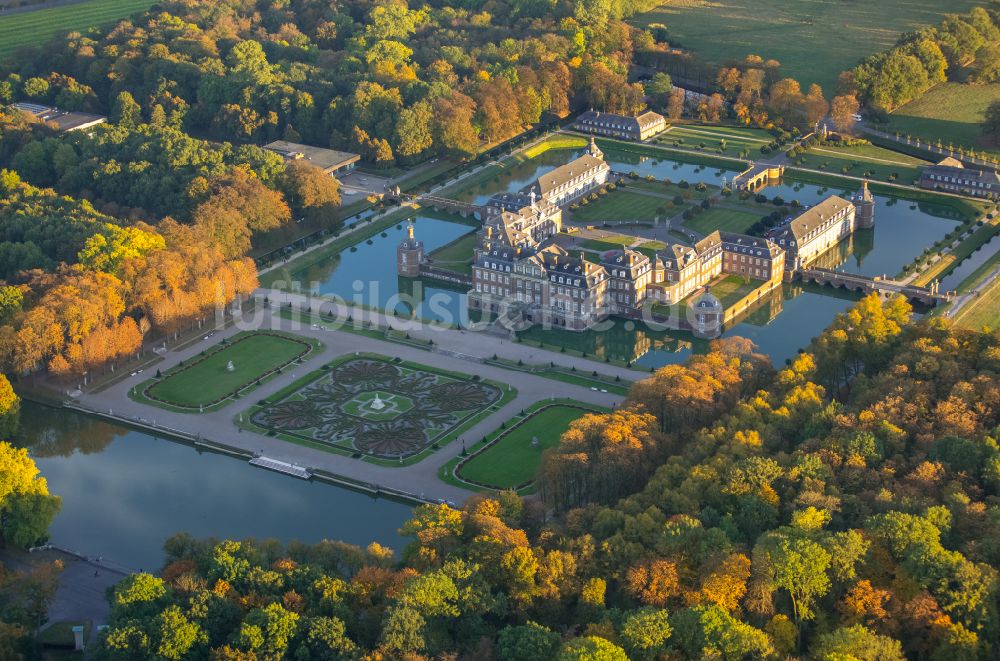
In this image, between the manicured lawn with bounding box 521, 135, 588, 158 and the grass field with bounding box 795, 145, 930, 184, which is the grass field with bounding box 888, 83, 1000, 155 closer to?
the grass field with bounding box 795, 145, 930, 184

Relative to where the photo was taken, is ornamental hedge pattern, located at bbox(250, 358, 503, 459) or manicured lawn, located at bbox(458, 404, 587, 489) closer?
manicured lawn, located at bbox(458, 404, 587, 489)

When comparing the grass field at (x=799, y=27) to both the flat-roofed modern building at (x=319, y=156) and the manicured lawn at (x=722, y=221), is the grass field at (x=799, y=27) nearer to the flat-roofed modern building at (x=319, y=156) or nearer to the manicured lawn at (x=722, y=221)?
the manicured lawn at (x=722, y=221)

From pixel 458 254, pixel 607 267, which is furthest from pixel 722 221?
pixel 458 254

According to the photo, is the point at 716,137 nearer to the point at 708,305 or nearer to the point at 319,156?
the point at 319,156

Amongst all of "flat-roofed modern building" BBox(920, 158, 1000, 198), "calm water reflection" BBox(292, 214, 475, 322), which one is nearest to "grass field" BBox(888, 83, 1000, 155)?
"flat-roofed modern building" BBox(920, 158, 1000, 198)

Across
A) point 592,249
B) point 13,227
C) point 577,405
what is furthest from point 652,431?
point 13,227

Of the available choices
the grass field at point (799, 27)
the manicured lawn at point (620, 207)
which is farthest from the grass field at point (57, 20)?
the manicured lawn at point (620, 207)

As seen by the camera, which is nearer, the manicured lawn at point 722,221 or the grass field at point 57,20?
the manicured lawn at point 722,221
